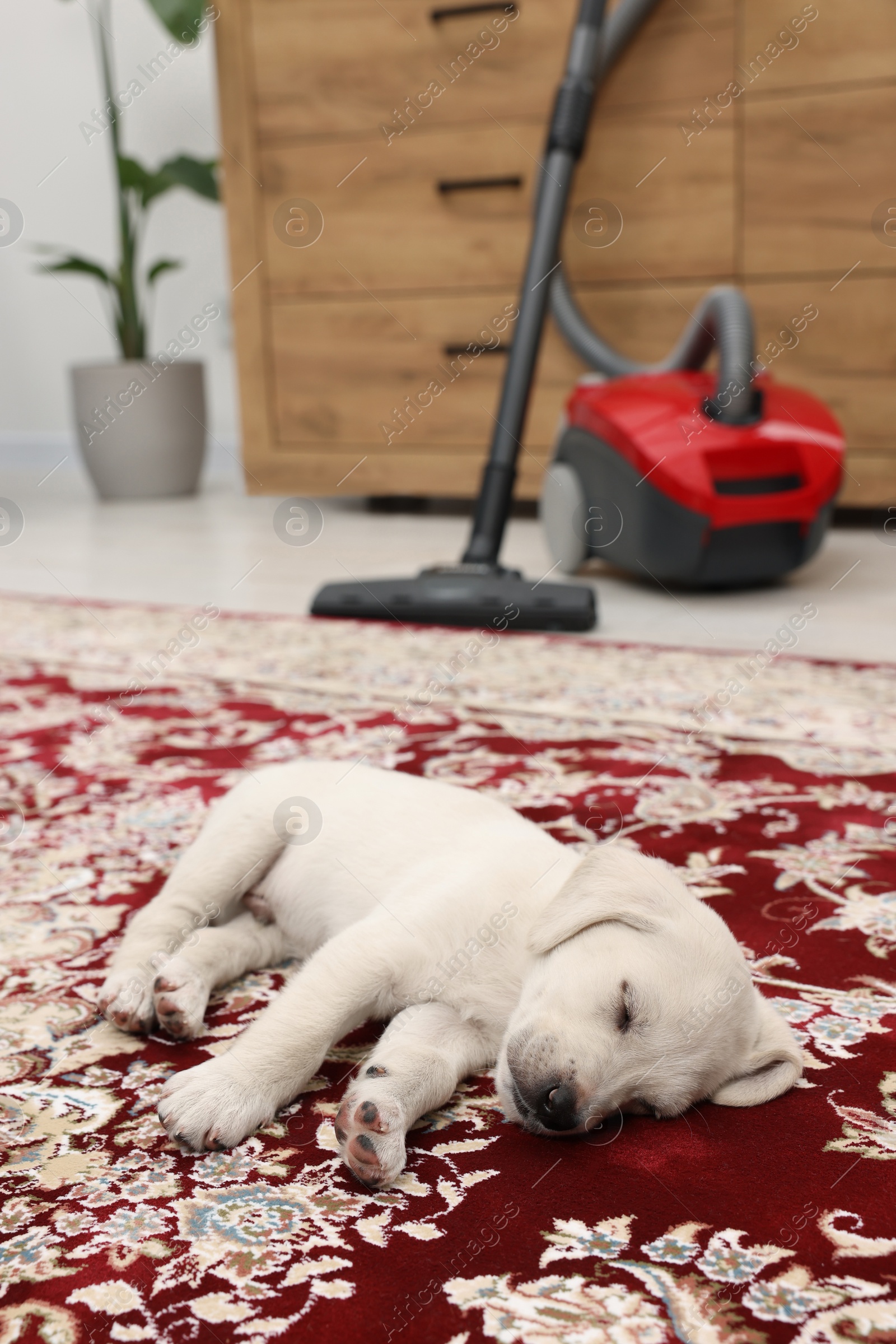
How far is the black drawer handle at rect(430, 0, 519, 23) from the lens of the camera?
10.5 feet

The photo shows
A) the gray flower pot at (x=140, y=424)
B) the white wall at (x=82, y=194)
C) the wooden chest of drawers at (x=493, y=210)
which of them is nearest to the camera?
the wooden chest of drawers at (x=493, y=210)

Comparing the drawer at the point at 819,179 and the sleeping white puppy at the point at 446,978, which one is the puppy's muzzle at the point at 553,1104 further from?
the drawer at the point at 819,179

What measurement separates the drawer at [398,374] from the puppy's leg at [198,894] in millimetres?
2522

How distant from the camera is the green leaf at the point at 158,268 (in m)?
4.31

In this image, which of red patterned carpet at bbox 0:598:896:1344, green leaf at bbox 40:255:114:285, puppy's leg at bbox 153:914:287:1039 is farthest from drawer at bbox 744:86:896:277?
puppy's leg at bbox 153:914:287:1039

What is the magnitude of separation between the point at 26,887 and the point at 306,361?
280 cm

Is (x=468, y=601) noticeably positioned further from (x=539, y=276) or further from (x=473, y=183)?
(x=473, y=183)

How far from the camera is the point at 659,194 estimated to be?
315 cm

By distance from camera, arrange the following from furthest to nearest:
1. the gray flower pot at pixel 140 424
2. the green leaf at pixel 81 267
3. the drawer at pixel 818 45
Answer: the gray flower pot at pixel 140 424, the green leaf at pixel 81 267, the drawer at pixel 818 45

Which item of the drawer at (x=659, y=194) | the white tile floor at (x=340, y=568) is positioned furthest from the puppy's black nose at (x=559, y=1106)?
the drawer at (x=659, y=194)

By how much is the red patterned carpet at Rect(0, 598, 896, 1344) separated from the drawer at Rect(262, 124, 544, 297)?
208cm

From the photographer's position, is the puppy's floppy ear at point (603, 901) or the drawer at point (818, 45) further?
the drawer at point (818, 45)

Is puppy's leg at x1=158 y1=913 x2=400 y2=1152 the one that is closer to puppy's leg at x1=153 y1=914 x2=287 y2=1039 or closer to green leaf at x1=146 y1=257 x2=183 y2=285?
puppy's leg at x1=153 y1=914 x2=287 y2=1039

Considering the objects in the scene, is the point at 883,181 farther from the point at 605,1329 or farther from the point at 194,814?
the point at 605,1329
